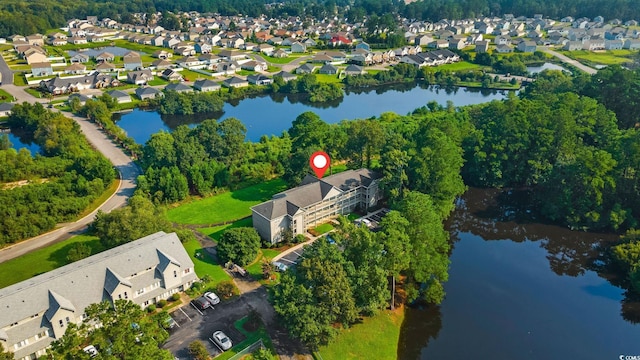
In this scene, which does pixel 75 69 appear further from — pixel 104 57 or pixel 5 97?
pixel 5 97

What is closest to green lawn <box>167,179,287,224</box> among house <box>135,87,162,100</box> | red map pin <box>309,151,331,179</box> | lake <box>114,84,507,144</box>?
red map pin <box>309,151,331,179</box>

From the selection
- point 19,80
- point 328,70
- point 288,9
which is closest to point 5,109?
point 19,80

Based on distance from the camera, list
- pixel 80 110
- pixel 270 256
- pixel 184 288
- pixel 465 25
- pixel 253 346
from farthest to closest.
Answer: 1. pixel 465 25
2. pixel 80 110
3. pixel 270 256
4. pixel 184 288
5. pixel 253 346

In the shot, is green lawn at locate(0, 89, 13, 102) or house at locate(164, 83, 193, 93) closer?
green lawn at locate(0, 89, 13, 102)

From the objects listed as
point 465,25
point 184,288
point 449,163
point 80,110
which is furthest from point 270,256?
point 465,25

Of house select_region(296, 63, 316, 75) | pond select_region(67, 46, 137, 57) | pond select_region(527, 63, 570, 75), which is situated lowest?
pond select_region(527, 63, 570, 75)

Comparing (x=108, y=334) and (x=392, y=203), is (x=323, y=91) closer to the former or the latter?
(x=392, y=203)

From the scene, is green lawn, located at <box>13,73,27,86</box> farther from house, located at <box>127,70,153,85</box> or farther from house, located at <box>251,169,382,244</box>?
house, located at <box>251,169,382,244</box>
